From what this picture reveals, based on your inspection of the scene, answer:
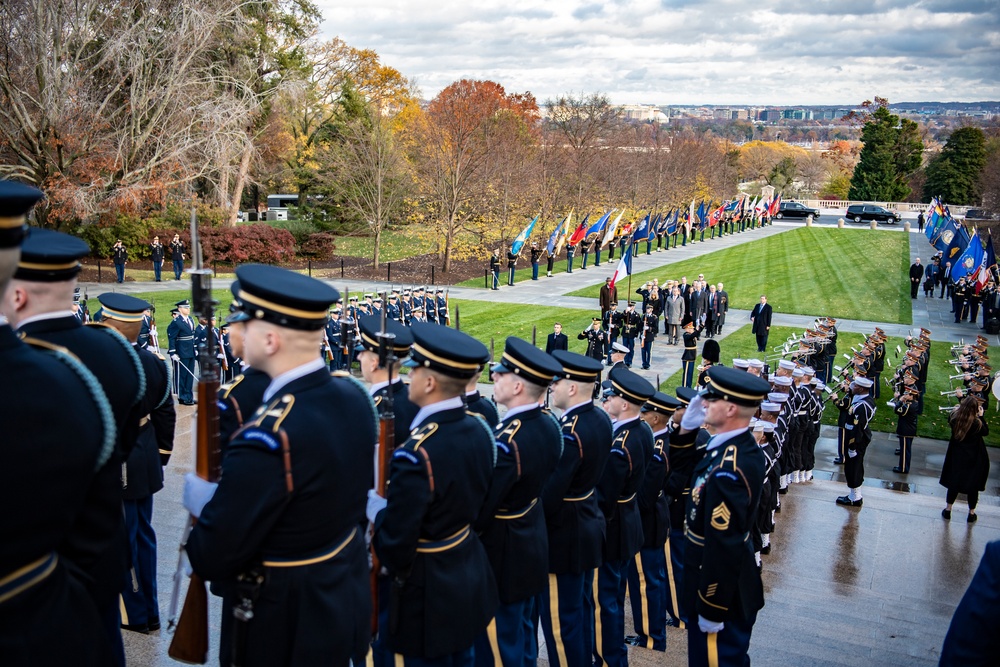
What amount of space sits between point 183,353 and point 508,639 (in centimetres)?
1152

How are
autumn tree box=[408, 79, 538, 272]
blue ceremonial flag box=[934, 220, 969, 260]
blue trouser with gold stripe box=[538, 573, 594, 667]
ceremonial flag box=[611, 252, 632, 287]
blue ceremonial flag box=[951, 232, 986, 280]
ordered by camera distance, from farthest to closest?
autumn tree box=[408, 79, 538, 272], blue ceremonial flag box=[934, 220, 969, 260], blue ceremonial flag box=[951, 232, 986, 280], ceremonial flag box=[611, 252, 632, 287], blue trouser with gold stripe box=[538, 573, 594, 667]

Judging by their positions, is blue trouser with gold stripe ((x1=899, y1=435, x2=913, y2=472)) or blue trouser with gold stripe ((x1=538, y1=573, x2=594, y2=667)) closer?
blue trouser with gold stripe ((x1=538, y1=573, x2=594, y2=667))

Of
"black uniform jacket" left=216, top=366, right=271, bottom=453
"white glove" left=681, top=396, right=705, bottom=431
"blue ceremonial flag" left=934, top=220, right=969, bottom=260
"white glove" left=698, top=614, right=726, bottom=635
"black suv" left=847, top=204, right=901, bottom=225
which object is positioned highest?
"black suv" left=847, top=204, right=901, bottom=225

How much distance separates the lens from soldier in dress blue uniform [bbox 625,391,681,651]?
6684mm

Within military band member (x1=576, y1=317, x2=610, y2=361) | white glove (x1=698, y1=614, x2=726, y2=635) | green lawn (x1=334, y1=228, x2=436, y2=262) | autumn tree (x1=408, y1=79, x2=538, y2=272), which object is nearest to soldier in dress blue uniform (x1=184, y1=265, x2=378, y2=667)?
white glove (x1=698, y1=614, x2=726, y2=635)

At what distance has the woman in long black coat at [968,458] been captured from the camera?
33.3 feet

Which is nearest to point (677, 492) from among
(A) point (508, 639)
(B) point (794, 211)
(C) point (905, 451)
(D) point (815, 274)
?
(A) point (508, 639)

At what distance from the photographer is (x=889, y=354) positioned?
21672mm

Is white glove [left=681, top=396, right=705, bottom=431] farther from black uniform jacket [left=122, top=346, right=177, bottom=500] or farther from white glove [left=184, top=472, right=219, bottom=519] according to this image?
white glove [left=184, top=472, right=219, bottom=519]

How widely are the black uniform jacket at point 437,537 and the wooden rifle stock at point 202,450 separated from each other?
35.0 inches

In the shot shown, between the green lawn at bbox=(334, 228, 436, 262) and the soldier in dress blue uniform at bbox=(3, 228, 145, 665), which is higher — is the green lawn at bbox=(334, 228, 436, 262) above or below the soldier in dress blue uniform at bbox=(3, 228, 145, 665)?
below

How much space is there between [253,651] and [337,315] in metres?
14.4

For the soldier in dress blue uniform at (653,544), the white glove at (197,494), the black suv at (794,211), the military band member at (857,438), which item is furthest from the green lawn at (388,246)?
the black suv at (794,211)

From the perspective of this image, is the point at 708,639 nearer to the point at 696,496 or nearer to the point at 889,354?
the point at 696,496
